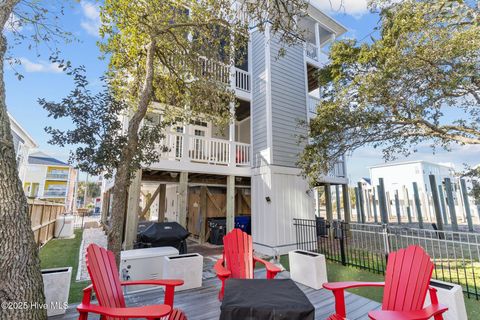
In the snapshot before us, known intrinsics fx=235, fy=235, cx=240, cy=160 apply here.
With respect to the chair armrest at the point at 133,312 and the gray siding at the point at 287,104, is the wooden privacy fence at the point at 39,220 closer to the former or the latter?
the chair armrest at the point at 133,312

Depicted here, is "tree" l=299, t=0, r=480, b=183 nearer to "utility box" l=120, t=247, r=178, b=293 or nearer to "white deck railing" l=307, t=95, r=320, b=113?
"white deck railing" l=307, t=95, r=320, b=113

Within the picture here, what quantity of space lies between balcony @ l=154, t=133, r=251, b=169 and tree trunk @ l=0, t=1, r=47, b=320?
446cm

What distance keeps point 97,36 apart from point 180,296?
18.8 ft

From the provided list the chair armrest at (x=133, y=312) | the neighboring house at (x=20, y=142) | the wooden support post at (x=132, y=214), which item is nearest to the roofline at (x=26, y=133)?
the neighboring house at (x=20, y=142)

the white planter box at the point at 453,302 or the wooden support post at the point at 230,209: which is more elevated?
the wooden support post at the point at 230,209

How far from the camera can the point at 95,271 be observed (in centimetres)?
234

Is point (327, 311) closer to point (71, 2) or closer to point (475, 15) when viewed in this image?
point (71, 2)

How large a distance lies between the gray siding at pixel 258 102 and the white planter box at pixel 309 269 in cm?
427

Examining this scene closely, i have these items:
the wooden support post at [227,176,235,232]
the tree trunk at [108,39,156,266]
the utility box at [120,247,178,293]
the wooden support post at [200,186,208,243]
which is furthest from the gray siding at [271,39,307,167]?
the tree trunk at [108,39,156,266]

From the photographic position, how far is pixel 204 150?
25.9 feet

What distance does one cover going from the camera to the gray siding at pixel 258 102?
8.59 meters

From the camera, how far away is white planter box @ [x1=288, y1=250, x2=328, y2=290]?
4410 millimetres

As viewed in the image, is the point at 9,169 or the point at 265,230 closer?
the point at 9,169

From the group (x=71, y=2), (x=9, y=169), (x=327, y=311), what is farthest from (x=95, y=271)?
(x=71, y=2)
